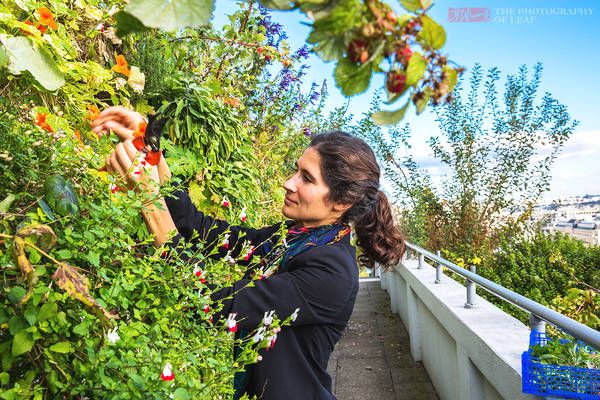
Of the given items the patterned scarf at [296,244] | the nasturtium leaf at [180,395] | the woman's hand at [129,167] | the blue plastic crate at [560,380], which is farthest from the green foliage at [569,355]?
the woman's hand at [129,167]

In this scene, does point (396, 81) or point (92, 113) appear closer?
point (396, 81)

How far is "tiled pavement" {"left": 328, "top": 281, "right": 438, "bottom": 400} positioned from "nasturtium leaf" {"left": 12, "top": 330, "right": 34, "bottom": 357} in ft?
11.6

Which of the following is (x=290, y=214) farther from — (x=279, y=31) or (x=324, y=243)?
(x=279, y=31)

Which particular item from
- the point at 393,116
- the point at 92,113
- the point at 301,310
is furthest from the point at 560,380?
the point at 92,113

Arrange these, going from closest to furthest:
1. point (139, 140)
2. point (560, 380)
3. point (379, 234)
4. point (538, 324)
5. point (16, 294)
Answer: point (16, 294), point (139, 140), point (560, 380), point (538, 324), point (379, 234)

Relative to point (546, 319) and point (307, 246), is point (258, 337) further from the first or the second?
point (546, 319)

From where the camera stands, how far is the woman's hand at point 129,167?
1088mm

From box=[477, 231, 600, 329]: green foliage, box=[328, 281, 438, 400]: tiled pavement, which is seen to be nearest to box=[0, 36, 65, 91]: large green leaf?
box=[328, 281, 438, 400]: tiled pavement

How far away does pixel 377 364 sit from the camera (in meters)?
4.63

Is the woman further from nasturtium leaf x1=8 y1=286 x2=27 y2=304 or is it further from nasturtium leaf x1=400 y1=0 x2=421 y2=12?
nasturtium leaf x1=400 y1=0 x2=421 y2=12

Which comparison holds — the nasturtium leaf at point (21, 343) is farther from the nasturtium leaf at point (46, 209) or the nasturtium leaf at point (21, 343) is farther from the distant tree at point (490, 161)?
the distant tree at point (490, 161)

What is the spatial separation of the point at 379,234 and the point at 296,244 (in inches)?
17.1

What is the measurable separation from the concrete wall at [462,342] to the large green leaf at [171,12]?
5.97 ft

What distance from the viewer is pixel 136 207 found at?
1020mm
